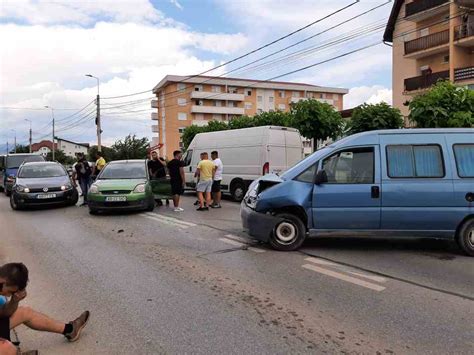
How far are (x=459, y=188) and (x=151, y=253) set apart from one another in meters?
4.89

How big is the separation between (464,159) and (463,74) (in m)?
24.7

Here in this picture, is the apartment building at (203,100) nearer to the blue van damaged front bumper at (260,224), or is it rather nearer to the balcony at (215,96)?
the balcony at (215,96)

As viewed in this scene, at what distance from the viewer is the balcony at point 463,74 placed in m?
27.7

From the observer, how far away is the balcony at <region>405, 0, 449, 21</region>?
29.8 metres

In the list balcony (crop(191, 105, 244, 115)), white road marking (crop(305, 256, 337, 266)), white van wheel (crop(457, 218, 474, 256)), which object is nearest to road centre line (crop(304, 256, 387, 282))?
white road marking (crop(305, 256, 337, 266))

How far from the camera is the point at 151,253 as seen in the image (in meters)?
7.09

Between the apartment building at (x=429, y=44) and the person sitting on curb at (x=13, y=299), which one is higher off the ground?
the apartment building at (x=429, y=44)

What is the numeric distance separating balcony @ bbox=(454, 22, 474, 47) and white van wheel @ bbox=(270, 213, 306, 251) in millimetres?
26840

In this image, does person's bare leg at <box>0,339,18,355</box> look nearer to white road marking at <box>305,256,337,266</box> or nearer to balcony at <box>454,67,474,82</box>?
white road marking at <box>305,256,337,266</box>

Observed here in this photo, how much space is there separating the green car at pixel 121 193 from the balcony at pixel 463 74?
23605mm

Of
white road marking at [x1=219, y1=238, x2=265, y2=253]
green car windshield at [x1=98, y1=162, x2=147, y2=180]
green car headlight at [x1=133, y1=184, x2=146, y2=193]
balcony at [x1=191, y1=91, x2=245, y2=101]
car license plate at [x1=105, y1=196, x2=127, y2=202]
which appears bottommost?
white road marking at [x1=219, y1=238, x2=265, y2=253]

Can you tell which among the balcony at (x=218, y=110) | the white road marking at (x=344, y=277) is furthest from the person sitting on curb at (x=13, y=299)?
the balcony at (x=218, y=110)

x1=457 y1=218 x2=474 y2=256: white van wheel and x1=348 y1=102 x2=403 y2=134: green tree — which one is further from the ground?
x1=348 y1=102 x2=403 y2=134: green tree

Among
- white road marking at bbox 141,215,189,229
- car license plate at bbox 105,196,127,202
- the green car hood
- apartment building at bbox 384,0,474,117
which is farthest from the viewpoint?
apartment building at bbox 384,0,474,117
